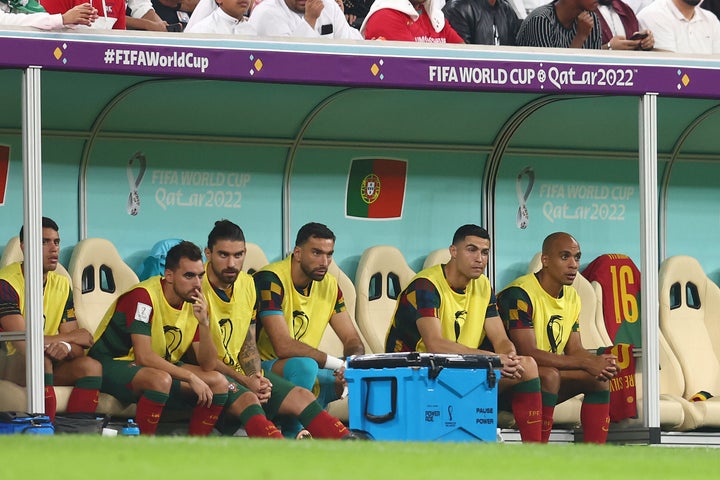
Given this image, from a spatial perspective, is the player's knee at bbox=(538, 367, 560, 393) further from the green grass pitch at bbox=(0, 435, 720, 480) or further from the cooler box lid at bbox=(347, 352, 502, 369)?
the green grass pitch at bbox=(0, 435, 720, 480)

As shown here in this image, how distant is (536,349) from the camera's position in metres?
10.4

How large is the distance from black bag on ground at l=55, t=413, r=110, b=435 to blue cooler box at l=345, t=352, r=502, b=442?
4.42 feet

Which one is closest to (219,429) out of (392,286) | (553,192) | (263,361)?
(263,361)

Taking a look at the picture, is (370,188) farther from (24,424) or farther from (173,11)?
(24,424)

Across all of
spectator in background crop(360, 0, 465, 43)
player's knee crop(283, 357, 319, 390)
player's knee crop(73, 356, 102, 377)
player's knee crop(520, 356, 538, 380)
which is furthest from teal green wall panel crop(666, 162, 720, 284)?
player's knee crop(73, 356, 102, 377)

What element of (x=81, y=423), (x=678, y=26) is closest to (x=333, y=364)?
(x=81, y=423)

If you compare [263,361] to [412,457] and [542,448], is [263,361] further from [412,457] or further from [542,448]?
[412,457]

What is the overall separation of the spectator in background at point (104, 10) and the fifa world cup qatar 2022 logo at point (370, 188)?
194 cm

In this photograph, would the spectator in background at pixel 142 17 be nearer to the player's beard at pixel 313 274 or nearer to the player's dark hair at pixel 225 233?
the player's dark hair at pixel 225 233

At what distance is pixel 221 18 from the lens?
10.5 meters

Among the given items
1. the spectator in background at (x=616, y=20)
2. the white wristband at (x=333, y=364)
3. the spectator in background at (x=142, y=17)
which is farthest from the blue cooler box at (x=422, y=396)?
the spectator in background at (x=616, y=20)

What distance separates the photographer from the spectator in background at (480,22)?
11.6 meters

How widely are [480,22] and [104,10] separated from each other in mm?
2812

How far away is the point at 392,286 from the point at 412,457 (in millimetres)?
4539
